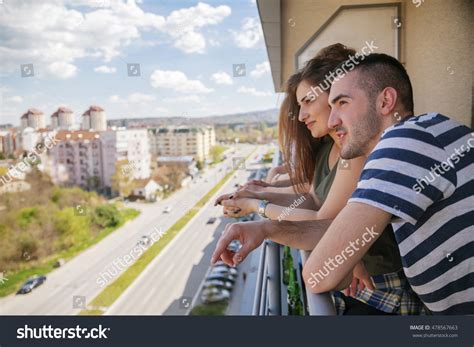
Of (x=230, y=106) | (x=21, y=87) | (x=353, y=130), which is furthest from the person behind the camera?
(x=230, y=106)

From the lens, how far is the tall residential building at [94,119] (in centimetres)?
300

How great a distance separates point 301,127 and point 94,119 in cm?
223

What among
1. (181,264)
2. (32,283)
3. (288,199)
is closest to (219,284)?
(181,264)

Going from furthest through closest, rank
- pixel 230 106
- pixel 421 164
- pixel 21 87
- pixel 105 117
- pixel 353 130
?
pixel 105 117, pixel 230 106, pixel 21 87, pixel 353 130, pixel 421 164

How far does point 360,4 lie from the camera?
8.07 feet

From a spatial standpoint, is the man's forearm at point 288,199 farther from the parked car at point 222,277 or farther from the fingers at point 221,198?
the parked car at point 222,277

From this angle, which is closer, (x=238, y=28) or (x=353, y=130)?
(x=353, y=130)

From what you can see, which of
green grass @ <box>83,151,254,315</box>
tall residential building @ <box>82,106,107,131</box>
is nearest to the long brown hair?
green grass @ <box>83,151,254,315</box>

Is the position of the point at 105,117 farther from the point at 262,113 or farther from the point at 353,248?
the point at 353,248

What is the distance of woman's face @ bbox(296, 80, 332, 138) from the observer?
112 centimetres

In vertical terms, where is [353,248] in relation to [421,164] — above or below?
below

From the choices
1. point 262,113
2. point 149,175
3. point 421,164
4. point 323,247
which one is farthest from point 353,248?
point 149,175

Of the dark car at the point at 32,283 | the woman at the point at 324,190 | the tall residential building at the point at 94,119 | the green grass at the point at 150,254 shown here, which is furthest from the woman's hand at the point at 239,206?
the dark car at the point at 32,283

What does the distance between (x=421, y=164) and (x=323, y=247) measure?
0.19 metres
